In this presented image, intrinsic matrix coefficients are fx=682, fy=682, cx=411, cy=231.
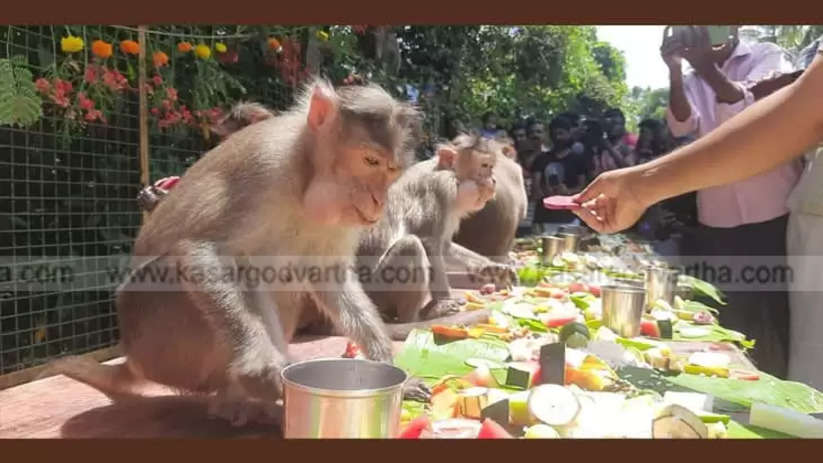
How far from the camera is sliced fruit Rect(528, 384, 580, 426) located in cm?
197

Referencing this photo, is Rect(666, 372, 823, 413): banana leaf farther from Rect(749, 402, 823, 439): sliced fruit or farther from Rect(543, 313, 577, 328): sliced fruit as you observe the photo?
Rect(543, 313, 577, 328): sliced fruit

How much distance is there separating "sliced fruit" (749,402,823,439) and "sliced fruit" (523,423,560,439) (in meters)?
0.63

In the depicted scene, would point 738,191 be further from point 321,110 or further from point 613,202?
point 321,110

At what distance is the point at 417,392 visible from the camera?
2.39 meters

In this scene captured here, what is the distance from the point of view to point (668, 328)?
3.21m

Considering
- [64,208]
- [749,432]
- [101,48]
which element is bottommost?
[749,432]

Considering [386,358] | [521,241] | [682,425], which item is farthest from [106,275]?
[521,241]

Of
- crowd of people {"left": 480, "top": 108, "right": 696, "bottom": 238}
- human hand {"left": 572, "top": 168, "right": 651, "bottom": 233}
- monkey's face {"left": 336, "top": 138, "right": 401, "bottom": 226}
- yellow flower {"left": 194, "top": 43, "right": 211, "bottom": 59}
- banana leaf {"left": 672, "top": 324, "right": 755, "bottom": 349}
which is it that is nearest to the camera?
monkey's face {"left": 336, "top": 138, "right": 401, "bottom": 226}

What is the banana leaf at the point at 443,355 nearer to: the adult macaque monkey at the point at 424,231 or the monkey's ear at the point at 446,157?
the adult macaque monkey at the point at 424,231

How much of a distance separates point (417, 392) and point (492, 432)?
1.83 ft

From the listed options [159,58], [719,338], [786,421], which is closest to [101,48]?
[159,58]

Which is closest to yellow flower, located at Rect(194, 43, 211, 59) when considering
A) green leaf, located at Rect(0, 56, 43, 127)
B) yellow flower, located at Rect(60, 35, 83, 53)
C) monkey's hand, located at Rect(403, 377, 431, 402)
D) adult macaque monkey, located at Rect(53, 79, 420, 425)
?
yellow flower, located at Rect(60, 35, 83, 53)

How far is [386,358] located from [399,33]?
5.07m

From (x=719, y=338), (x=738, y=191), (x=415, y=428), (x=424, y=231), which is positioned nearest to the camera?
(x=415, y=428)
